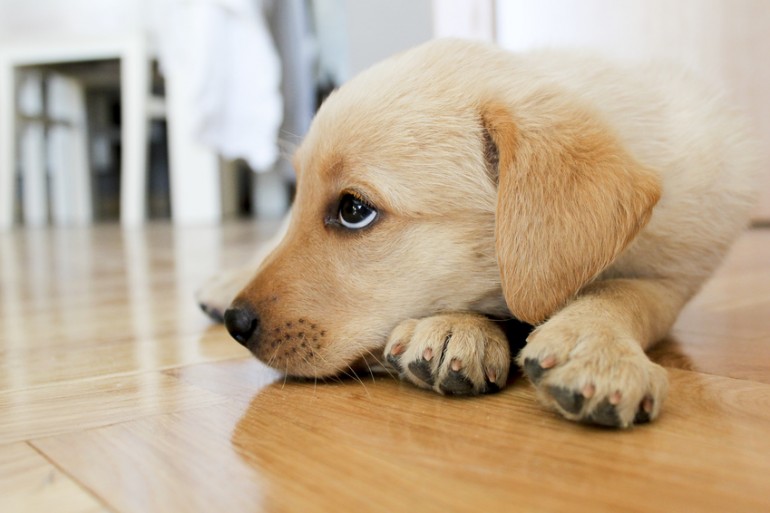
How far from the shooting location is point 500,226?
1352 mm

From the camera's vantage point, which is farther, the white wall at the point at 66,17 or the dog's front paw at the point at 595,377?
the white wall at the point at 66,17

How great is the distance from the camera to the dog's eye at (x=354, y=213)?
1510 mm

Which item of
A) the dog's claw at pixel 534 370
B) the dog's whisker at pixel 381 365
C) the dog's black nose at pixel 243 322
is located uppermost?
the dog's black nose at pixel 243 322

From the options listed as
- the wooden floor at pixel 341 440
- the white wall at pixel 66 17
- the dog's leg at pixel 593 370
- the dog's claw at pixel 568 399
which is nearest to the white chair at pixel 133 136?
the white wall at pixel 66 17

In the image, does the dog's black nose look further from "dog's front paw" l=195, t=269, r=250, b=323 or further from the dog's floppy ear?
"dog's front paw" l=195, t=269, r=250, b=323

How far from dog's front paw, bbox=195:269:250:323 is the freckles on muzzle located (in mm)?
712

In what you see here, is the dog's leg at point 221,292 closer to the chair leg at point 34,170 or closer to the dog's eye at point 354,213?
the dog's eye at point 354,213

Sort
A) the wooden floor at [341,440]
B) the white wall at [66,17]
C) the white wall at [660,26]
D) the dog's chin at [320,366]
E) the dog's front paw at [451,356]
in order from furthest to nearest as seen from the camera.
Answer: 1. the white wall at [66,17]
2. the white wall at [660,26]
3. the dog's chin at [320,366]
4. the dog's front paw at [451,356]
5. the wooden floor at [341,440]

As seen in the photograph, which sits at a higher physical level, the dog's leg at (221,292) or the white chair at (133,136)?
the white chair at (133,136)

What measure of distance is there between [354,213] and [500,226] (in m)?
0.31

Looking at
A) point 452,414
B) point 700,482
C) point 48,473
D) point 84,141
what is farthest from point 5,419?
point 84,141

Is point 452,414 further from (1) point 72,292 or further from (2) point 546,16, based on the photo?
(2) point 546,16

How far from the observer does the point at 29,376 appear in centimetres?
156

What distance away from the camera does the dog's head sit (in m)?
1.32
